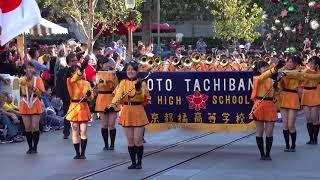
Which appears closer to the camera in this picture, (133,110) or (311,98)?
(133,110)

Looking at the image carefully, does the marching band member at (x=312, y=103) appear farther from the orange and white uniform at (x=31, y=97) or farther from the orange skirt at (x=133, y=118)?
the orange and white uniform at (x=31, y=97)

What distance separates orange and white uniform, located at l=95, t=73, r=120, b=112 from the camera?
1473cm

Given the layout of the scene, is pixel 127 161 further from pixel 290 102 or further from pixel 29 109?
pixel 290 102

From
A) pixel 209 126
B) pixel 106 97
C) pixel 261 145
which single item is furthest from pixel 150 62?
pixel 261 145

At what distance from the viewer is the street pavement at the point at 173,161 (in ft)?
39.0

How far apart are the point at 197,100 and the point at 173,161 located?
1.89 meters

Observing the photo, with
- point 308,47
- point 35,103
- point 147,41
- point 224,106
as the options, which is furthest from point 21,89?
point 147,41

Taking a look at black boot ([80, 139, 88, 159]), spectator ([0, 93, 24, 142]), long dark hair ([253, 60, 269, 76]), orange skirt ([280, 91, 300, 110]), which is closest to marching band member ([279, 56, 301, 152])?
orange skirt ([280, 91, 300, 110])

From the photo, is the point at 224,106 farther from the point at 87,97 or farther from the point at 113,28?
the point at 113,28

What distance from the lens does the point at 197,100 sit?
48.7 ft

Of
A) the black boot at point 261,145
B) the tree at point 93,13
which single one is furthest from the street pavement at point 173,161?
the tree at point 93,13

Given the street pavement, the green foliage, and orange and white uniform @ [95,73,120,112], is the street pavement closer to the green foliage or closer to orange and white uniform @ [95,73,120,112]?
orange and white uniform @ [95,73,120,112]

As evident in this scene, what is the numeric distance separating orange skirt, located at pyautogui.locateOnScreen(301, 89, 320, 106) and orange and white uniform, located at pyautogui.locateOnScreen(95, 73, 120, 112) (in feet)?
12.9

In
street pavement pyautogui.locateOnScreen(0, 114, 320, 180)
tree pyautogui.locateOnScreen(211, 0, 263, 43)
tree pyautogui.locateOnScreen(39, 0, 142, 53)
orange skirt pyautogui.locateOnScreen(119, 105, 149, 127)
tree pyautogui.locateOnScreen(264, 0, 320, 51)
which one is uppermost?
tree pyautogui.locateOnScreen(211, 0, 263, 43)
